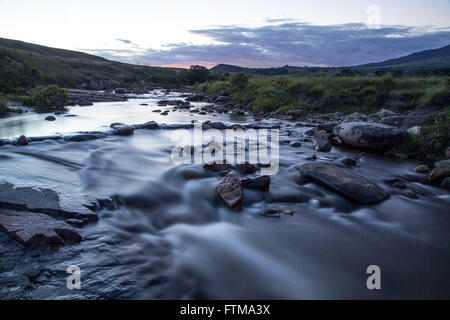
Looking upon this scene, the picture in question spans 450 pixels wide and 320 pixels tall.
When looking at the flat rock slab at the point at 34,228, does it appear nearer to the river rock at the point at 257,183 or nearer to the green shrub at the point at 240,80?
the river rock at the point at 257,183

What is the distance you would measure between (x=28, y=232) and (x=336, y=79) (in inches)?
716

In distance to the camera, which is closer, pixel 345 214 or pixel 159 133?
pixel 345 214

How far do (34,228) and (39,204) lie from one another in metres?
0.69

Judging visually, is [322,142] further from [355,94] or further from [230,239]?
[355,94]

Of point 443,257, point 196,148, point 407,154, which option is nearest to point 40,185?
point 196,148

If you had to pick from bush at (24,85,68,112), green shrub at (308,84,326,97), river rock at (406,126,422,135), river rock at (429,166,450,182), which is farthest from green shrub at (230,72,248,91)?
river rock at (429,166,450,182)

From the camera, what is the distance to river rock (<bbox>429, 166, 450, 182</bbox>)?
5473 mm

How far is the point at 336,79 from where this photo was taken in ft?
57.5

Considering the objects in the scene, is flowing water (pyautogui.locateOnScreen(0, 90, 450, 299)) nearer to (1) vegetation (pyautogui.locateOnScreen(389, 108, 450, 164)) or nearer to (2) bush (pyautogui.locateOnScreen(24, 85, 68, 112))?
(1) vegetation (pyautogui.locateOnScreen(389, 108, 450, 164))

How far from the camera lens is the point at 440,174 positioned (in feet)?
→ 18.1
